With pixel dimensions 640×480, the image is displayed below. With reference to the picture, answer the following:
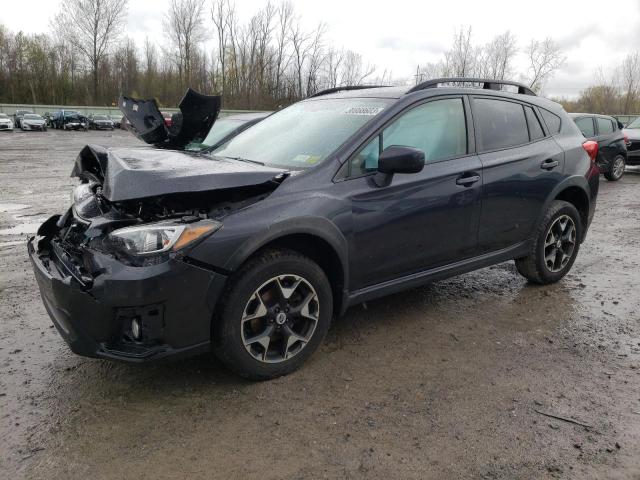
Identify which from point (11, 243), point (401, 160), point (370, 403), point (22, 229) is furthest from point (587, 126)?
point (11, 243)

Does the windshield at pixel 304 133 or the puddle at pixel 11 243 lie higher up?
the windshield at pixel 304 133

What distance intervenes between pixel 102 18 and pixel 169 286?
73068 mm

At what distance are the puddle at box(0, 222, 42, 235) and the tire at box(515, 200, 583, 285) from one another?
226 inches

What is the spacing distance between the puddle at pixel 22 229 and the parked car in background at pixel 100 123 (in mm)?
41635

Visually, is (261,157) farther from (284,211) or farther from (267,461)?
(267,461)

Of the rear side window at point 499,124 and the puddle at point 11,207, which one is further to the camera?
the puddle at point 11,207

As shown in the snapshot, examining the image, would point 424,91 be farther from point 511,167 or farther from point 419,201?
point 511,167

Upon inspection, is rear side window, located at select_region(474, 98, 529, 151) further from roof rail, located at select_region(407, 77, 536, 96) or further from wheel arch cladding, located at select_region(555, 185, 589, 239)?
wheel arch cladding, located at select_region(555, 185, 589, 239)

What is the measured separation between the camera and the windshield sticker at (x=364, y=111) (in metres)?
3.50

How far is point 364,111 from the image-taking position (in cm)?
358

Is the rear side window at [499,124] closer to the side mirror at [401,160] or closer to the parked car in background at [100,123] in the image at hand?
the side mirror at [401,160]

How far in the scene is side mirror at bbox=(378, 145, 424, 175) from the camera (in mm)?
3104

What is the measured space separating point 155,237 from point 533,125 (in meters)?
3.38

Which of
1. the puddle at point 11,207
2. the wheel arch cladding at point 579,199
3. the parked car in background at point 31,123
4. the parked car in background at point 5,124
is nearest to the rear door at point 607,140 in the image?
the wheel arch cladding at point 579,199
